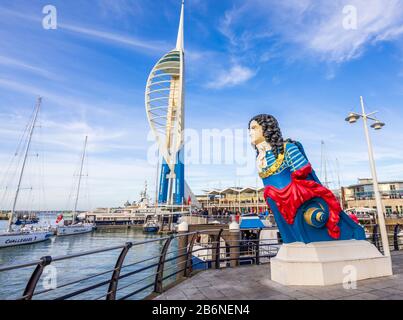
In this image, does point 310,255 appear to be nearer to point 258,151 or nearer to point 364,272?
point 364,272

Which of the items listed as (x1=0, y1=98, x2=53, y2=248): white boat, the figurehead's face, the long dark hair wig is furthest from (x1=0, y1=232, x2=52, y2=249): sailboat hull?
the long dark hair wig

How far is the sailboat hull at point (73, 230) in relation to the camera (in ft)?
133

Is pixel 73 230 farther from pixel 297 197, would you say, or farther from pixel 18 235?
pixel 297 197

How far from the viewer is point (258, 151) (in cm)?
597

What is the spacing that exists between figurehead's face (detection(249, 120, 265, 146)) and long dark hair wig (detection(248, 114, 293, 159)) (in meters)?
Answer: 0.07

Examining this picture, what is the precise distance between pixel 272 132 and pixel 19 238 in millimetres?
32575

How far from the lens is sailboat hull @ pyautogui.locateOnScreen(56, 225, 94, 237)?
133 ft

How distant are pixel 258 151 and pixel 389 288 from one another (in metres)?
3.50

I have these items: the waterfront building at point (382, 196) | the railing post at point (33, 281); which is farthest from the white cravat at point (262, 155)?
the waterfront building at point (382, 196)

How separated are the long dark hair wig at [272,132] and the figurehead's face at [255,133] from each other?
7 centimetres

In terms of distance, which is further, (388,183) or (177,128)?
(388,183)

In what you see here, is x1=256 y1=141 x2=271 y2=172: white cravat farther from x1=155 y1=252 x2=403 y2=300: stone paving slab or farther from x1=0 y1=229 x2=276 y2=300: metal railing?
x1=155 y1=252 x2=403 y2=300: stone paving slab

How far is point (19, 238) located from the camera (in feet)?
92.7
